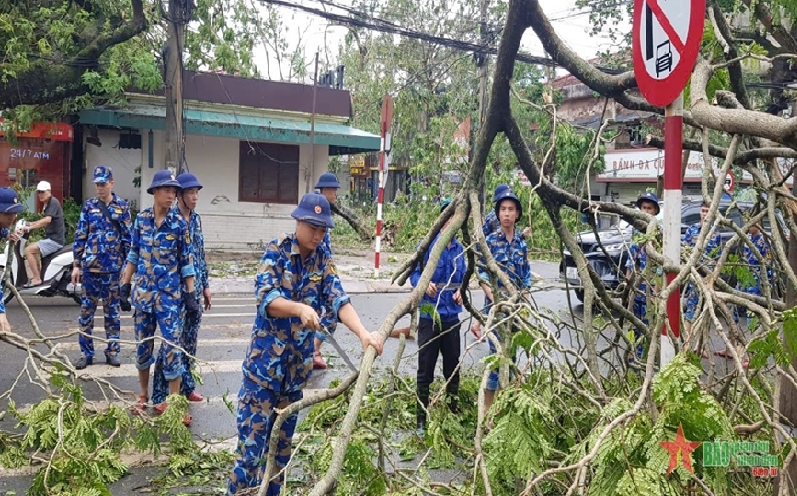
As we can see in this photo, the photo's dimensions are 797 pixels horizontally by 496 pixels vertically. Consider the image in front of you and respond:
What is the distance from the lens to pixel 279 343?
3.60 m

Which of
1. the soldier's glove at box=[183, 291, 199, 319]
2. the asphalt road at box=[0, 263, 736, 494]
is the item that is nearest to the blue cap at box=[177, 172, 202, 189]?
the soldier's glove at box=[183, 291, 199, 319]

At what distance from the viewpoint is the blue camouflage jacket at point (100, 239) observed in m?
6.75

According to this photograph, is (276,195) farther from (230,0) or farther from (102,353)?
(102,353)

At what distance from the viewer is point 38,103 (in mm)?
13289

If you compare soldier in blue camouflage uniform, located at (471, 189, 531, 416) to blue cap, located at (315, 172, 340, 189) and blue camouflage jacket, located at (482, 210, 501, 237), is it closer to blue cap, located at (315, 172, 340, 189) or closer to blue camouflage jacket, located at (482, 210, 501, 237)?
blue camouflage jacket, located at (482, 210, 501, 237)

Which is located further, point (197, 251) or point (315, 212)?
point (197, 251)

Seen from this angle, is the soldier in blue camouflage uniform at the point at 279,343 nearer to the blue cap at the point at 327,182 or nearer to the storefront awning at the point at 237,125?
the blue cap at the point at 327,182

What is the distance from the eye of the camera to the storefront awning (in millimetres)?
14859

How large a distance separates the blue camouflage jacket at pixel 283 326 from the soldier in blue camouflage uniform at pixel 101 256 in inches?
148

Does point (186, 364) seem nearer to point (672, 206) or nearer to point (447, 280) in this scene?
point (447, 280)

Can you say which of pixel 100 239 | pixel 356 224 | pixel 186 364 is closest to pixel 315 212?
pixel 186 364

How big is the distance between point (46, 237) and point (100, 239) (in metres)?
3.95

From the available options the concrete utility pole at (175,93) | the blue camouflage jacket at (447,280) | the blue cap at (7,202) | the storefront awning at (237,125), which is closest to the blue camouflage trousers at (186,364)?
the blue cap at (7,202)

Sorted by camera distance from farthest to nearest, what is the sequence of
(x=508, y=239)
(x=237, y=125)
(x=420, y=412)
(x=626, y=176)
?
1. (x=626, y=176)
2. (x=237, y=125)
3. (x=508, y=239)
4. (x=420, y=412)
